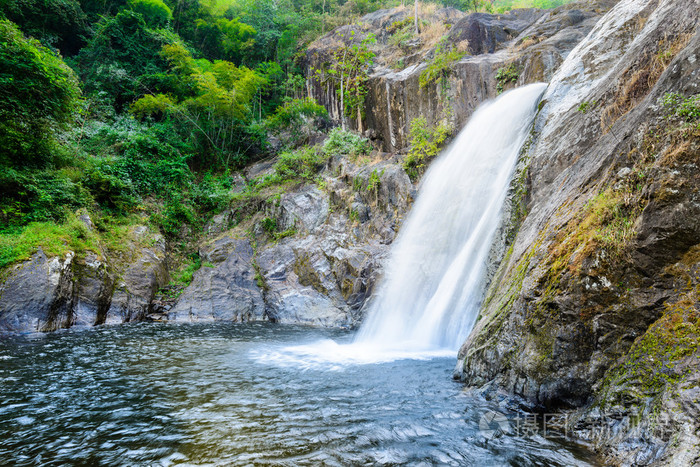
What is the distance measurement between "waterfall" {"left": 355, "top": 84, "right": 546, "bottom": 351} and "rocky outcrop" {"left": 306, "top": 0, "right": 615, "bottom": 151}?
1.16 meters

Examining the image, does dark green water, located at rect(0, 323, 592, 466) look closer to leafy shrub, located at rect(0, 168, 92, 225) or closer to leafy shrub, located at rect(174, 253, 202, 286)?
leafy shrub, located at rect(0, 168, 92, 225)

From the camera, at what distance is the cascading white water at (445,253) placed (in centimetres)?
711

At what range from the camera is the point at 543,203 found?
5.79 meters

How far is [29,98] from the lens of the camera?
9.88m

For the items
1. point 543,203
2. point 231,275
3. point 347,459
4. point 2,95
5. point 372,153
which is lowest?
point 347,459

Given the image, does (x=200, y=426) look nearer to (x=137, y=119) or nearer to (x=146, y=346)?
(x=146, y=346)

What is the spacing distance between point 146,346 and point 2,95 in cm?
865

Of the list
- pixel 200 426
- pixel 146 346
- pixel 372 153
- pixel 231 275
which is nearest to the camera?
pixel 200 426

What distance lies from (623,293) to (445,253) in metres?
6.34

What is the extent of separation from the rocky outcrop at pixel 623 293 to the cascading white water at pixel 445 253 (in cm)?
232

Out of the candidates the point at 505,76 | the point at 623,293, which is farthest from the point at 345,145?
the point at 623,293

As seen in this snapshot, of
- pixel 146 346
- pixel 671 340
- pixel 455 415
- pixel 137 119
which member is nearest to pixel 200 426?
pixel 455 415

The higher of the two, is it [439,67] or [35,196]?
[439,67]

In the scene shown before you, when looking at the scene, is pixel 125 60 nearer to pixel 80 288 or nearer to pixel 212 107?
pixel 212 107
